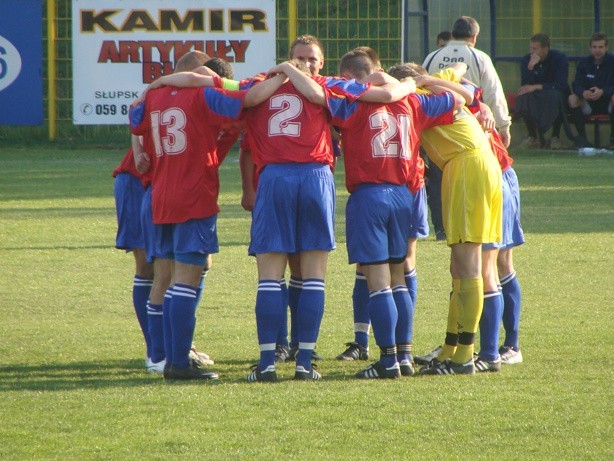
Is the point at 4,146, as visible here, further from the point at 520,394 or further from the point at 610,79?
the point at 520,394

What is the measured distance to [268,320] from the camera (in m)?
6.45

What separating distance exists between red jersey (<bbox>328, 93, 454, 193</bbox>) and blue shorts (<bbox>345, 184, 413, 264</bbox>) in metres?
0.06

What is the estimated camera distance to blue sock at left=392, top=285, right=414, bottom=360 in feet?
22.1

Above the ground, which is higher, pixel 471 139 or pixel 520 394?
pixel 471 139

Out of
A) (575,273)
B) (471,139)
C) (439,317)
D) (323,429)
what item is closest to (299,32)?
(575,273)

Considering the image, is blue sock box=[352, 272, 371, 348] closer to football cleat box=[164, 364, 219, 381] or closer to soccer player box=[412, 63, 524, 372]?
soccer player box=[412, 63, 524, 372]

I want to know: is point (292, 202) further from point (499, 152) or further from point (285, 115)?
point (499, 152)

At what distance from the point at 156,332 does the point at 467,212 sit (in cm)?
193

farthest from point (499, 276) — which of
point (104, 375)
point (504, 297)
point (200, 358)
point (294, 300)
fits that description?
point (104, 375)

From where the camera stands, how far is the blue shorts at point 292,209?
6.39 m

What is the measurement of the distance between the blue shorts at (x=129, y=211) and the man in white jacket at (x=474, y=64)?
262 cm

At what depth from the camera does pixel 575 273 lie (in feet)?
33.5

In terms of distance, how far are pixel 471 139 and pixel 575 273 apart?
3.94 m

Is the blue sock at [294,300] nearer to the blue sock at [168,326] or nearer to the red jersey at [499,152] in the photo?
the blue sock at [168,326]
